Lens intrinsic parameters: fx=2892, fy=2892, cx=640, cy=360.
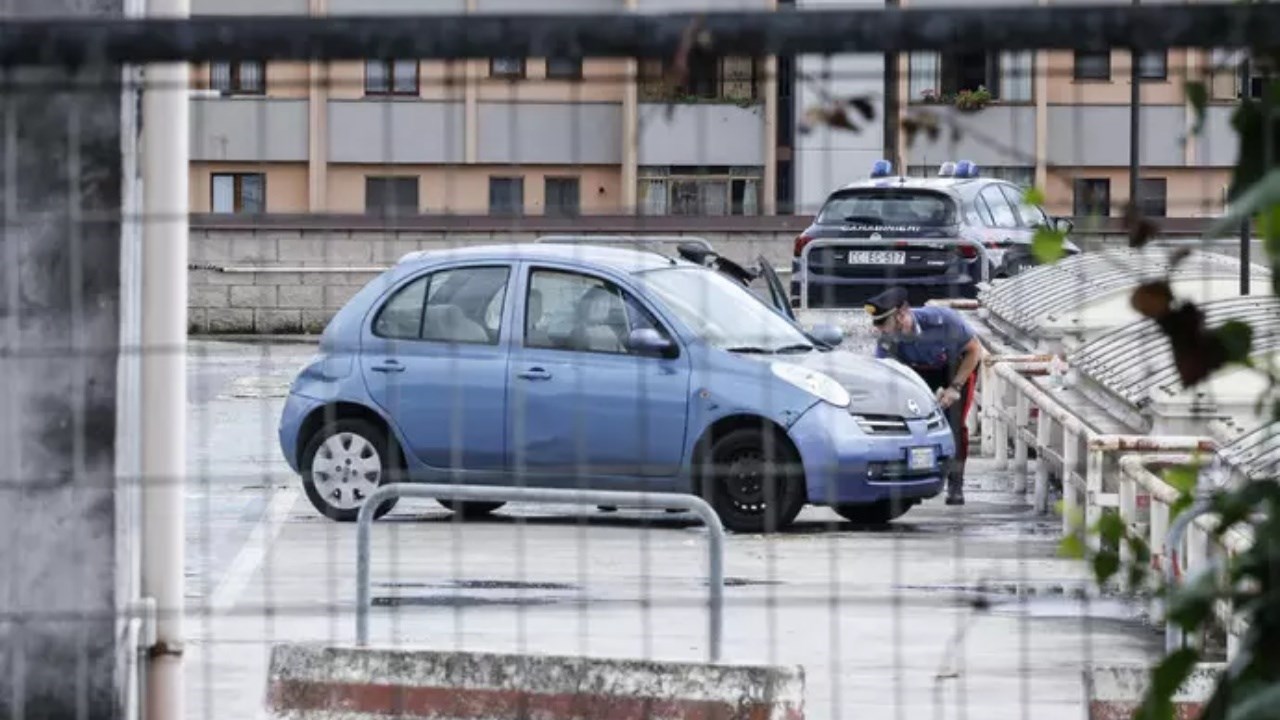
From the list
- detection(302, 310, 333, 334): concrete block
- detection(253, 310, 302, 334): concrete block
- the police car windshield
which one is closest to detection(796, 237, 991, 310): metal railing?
the police car windshield

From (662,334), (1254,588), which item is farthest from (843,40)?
(662,334)

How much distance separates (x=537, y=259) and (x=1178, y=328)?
13.6 m

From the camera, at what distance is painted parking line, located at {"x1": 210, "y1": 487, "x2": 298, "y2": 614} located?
1377 cm

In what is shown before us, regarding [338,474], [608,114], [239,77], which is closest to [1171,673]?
[239,77]

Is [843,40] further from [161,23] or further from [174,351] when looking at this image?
[174,351]

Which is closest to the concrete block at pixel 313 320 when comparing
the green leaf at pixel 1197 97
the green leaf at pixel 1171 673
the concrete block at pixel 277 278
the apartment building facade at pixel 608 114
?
the concrete block at pixel 277 278

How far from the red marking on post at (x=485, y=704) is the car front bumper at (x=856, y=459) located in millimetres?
7769

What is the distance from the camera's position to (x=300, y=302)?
3550 centimetres

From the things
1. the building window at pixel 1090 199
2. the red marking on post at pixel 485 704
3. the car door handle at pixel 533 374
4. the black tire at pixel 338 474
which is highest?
the building window at pixel 1090 199

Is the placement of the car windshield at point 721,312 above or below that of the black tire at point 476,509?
above

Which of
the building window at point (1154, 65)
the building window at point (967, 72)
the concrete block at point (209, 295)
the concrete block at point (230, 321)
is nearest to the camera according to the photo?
the building window at point (1154, 65)

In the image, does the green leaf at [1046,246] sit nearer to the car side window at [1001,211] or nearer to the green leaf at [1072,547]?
the green leaf at [1072,547]

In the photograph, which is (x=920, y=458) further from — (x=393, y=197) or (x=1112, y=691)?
(x=393, y=197)

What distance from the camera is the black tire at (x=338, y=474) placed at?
17.0m
